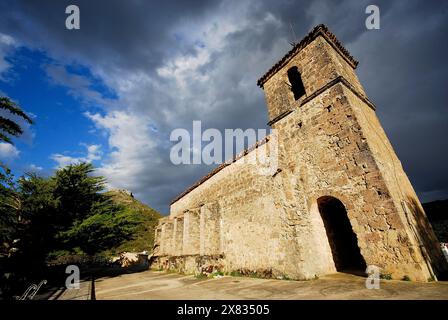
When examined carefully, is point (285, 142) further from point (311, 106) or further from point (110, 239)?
point (110, 239)

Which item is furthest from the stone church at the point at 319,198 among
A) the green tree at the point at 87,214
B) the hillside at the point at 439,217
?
the hillside at the point at 439,217

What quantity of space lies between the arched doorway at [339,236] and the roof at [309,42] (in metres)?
6.61

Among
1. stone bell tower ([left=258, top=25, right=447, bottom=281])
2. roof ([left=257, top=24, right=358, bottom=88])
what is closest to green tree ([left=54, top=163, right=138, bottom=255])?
stone bell tower ([left=258, top=25, right=447, bottom=281])

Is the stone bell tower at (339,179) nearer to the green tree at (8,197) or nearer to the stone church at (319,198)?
the stone church at (319,198)

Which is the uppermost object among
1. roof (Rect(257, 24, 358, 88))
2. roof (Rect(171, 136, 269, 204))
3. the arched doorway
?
roof (Rect(257, 24, 358, 88))

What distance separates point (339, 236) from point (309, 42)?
26.6 ft

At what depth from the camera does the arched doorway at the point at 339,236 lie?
7625mm

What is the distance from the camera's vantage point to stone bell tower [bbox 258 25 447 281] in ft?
18.6

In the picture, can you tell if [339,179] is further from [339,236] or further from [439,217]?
[439,217]

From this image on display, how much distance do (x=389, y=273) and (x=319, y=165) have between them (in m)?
3.56

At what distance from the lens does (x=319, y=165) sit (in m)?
7.48

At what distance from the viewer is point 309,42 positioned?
8.95m

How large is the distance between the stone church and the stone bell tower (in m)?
0.03

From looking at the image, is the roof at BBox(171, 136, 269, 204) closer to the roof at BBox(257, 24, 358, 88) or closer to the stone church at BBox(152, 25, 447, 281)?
the stone church at BBox(152, 25, 447, 281)
